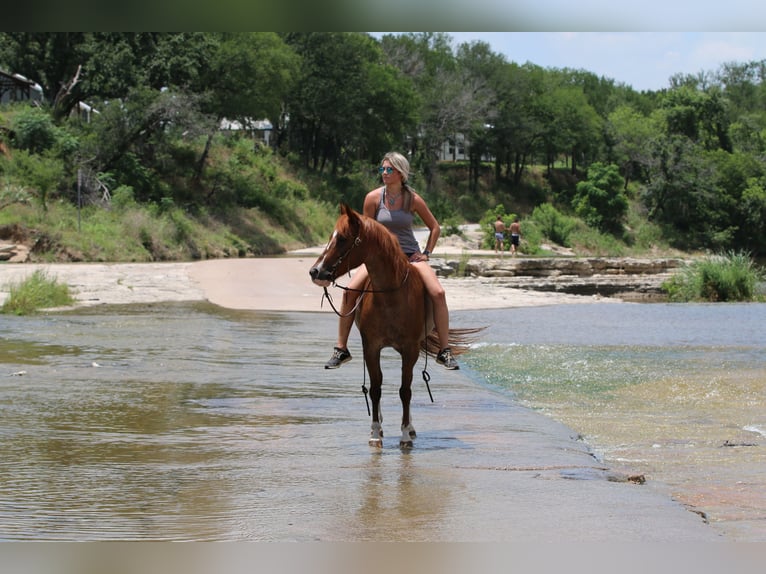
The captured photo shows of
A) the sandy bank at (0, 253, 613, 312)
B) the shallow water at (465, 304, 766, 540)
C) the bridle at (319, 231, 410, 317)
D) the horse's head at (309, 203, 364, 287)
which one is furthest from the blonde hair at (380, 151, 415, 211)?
the sandy bank at (0, 253, 613, 312)

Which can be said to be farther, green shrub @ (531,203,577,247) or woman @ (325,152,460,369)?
green shrub @ (531,203,577,247)

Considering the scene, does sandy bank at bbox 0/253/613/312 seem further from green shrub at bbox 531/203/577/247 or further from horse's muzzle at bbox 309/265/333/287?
green shrub at bbox 531/203/577/247

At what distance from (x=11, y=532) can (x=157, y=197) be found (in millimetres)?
48621

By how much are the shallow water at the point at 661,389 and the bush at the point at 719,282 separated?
5948mm

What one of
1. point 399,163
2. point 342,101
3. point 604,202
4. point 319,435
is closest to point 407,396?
point 319,435

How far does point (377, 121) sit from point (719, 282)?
49513mm

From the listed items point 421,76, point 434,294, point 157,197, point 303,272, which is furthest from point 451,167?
point 434,294

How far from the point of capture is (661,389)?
11.4 metres

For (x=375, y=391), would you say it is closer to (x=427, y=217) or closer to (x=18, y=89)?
(x=427, y=217)

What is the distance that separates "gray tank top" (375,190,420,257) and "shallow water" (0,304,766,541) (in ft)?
5.44

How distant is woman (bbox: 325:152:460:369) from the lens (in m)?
8.25

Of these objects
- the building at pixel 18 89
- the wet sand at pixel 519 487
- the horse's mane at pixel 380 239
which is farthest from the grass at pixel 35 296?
the building at pixel 18 89

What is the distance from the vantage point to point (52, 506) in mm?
5711
